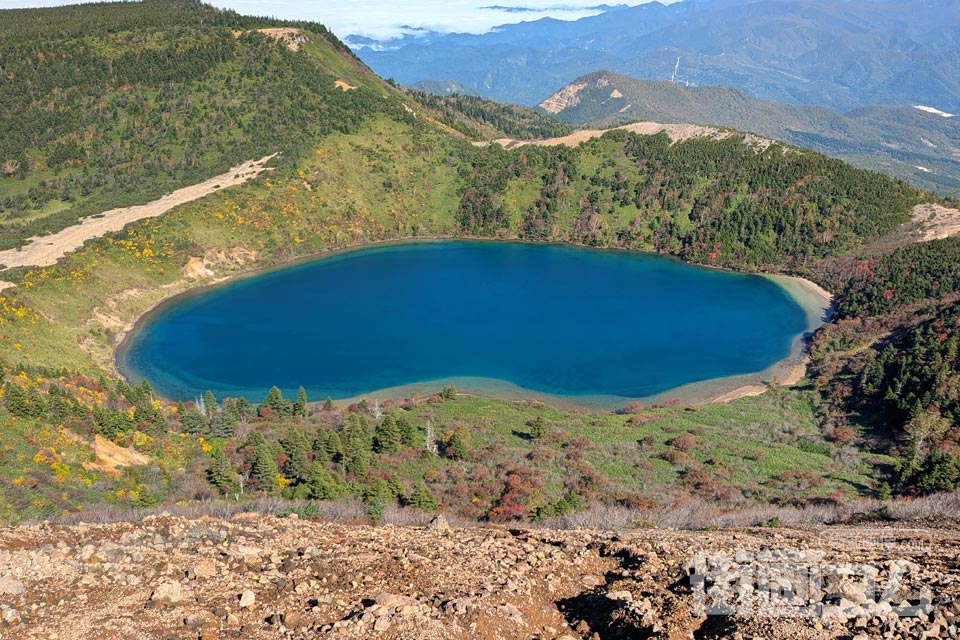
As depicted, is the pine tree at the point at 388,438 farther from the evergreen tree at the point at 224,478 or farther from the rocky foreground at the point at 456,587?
the rocky foreground at the point at 456,587

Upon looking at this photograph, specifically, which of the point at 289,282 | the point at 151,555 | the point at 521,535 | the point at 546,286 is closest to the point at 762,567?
the point at 521,535

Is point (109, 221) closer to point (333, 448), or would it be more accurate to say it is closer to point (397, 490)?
point (333, 448)

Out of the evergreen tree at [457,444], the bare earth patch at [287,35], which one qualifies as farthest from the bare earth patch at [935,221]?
the bare earth patch at [287,35]

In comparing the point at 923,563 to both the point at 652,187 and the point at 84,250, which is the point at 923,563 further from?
the point at 652,187

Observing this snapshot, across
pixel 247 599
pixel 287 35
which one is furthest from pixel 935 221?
pixel 287 35

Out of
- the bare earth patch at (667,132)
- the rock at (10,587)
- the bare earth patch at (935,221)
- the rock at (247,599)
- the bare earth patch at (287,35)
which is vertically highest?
the bare earth patch at (287,35)

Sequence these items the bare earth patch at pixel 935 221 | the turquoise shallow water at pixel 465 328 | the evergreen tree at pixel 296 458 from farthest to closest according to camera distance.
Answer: the bare earth patch at pixel 935 221 < the turquoise shallow water at pixel 465 328 < the evergreen tree at pixel 296 458
